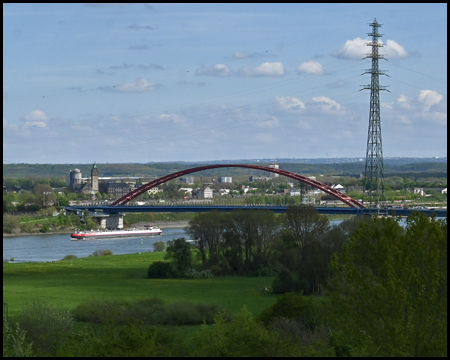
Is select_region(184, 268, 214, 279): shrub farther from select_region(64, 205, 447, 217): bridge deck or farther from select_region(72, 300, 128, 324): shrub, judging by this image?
select_region(72, 300, 128, 324): shrub

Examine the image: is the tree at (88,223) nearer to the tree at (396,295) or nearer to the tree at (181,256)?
the tree at (181,256)

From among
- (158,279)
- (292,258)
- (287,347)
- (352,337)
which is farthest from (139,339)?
(158,279)

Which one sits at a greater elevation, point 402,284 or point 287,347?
point 402,284

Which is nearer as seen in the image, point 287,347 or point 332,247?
point 287,347

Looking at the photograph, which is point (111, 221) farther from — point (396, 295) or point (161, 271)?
point (396, 295)

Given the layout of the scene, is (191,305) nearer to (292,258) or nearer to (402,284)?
(292,258)
